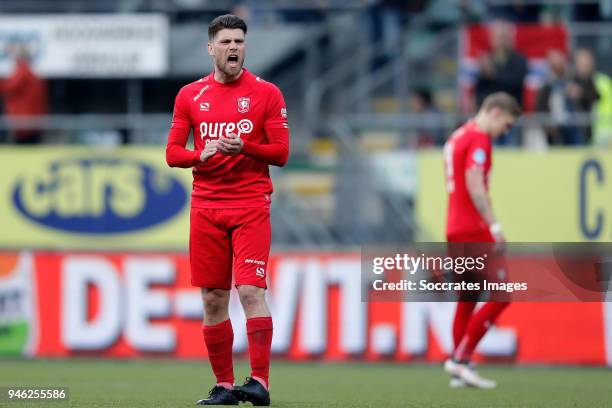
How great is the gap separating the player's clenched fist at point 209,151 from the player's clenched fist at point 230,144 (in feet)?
0.12

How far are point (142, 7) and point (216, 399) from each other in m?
10.5

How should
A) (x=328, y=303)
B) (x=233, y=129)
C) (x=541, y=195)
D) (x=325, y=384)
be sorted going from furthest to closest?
(x=541, y=195) → (x=328, y=303) → (x=325, y=384) → (x=233, y=129)

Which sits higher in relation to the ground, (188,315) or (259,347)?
(259,347)

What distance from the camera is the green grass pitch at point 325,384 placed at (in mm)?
9250

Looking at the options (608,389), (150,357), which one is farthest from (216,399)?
(150,357)

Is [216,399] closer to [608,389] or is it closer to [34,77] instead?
[608,389]

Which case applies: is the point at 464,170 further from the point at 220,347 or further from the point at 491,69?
the point at 491,69

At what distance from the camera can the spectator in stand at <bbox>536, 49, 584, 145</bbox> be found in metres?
15.8

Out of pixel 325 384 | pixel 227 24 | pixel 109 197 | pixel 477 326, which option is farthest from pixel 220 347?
pixel 109 197

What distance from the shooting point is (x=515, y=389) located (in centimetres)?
1086

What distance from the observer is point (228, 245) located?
8.38 metres

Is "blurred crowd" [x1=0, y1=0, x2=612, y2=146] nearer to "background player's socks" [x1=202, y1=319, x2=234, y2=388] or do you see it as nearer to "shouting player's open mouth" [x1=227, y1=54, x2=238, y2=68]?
"background player's socks" [x1=202, y1=319, x2=234, y2=388]

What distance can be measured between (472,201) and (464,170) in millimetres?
258

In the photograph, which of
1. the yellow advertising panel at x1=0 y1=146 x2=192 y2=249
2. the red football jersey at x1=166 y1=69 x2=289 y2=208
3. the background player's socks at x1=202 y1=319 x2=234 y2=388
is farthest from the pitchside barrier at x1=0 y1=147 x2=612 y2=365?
the red football jersey at x1=166 y1=69 x2=289 y2=208
